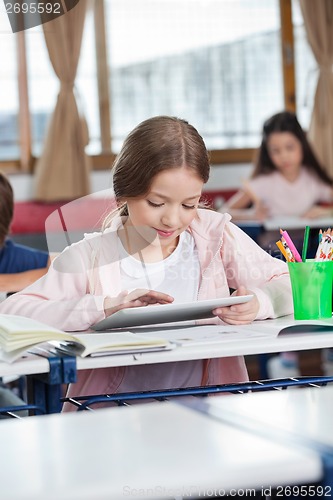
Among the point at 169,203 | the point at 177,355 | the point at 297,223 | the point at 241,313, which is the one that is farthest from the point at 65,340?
the point at 297,223

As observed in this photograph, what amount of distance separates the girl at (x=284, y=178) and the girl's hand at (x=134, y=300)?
3.23 m

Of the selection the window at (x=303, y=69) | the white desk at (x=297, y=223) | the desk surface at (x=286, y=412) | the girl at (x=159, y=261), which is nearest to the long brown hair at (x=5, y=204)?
the girl at (x=159, y=261)

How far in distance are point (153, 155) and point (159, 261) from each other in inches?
9.0

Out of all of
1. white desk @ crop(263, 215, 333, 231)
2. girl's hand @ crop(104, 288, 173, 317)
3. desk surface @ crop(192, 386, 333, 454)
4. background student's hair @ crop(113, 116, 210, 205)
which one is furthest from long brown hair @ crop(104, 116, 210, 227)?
white desk @ crop(263, 215, 333, 231)

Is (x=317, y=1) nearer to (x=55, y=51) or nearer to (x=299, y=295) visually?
(x=55, y=51)

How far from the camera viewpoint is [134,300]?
1830 mm

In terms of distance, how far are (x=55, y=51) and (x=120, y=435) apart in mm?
4720

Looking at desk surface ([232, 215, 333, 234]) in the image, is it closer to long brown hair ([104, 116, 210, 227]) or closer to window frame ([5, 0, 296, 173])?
window frame ([5, 0, 296, 173])

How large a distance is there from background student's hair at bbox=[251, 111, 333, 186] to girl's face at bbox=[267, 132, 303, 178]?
23 mm

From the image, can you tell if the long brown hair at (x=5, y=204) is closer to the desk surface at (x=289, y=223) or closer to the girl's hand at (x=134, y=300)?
the girl's hand at (x=134, y=300)

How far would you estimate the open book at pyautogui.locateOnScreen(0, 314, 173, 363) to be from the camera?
5.06 ft

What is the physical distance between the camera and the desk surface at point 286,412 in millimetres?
879

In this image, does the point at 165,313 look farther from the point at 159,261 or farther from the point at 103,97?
the point at 103,97

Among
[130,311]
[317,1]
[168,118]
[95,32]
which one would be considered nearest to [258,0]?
[317,1]
